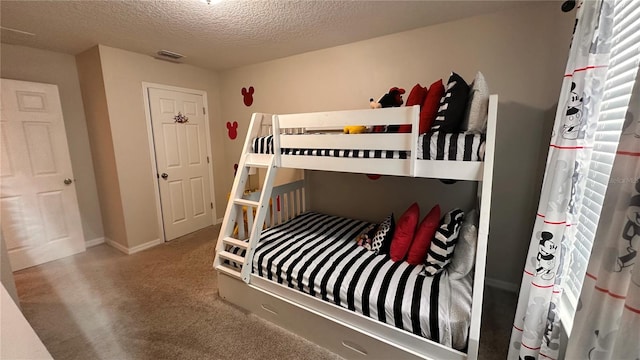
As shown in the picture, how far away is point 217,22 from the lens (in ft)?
7.14

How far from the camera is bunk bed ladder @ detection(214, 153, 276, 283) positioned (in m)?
1.95

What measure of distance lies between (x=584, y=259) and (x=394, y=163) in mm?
1026

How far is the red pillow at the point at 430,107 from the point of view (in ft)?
5.34

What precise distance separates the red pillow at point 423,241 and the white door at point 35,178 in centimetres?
387

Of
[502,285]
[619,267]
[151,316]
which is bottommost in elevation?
[151,316]

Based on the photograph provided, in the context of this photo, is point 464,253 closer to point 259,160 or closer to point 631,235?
point 631,235

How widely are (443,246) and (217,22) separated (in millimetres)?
2511

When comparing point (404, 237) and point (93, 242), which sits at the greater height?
point (404, 237)

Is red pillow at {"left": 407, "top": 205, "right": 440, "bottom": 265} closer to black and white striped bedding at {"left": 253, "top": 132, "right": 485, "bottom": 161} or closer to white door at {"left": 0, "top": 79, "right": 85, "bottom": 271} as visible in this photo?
black and white striped bedding at {"left": 253, "top": 132, "right": 485, "bottom": 161}

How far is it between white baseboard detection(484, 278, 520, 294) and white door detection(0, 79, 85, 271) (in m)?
4.65

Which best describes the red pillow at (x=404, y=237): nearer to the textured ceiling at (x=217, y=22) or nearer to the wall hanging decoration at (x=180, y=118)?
the textured ceiling at (x=217, y=22)

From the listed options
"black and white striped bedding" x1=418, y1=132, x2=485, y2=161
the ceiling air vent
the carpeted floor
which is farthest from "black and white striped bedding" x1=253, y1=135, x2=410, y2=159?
the ceiling air vent

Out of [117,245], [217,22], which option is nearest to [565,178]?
[217,22]

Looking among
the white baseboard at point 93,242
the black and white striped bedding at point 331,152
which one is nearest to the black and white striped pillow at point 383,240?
the black and white striped bedding at point 331,152
